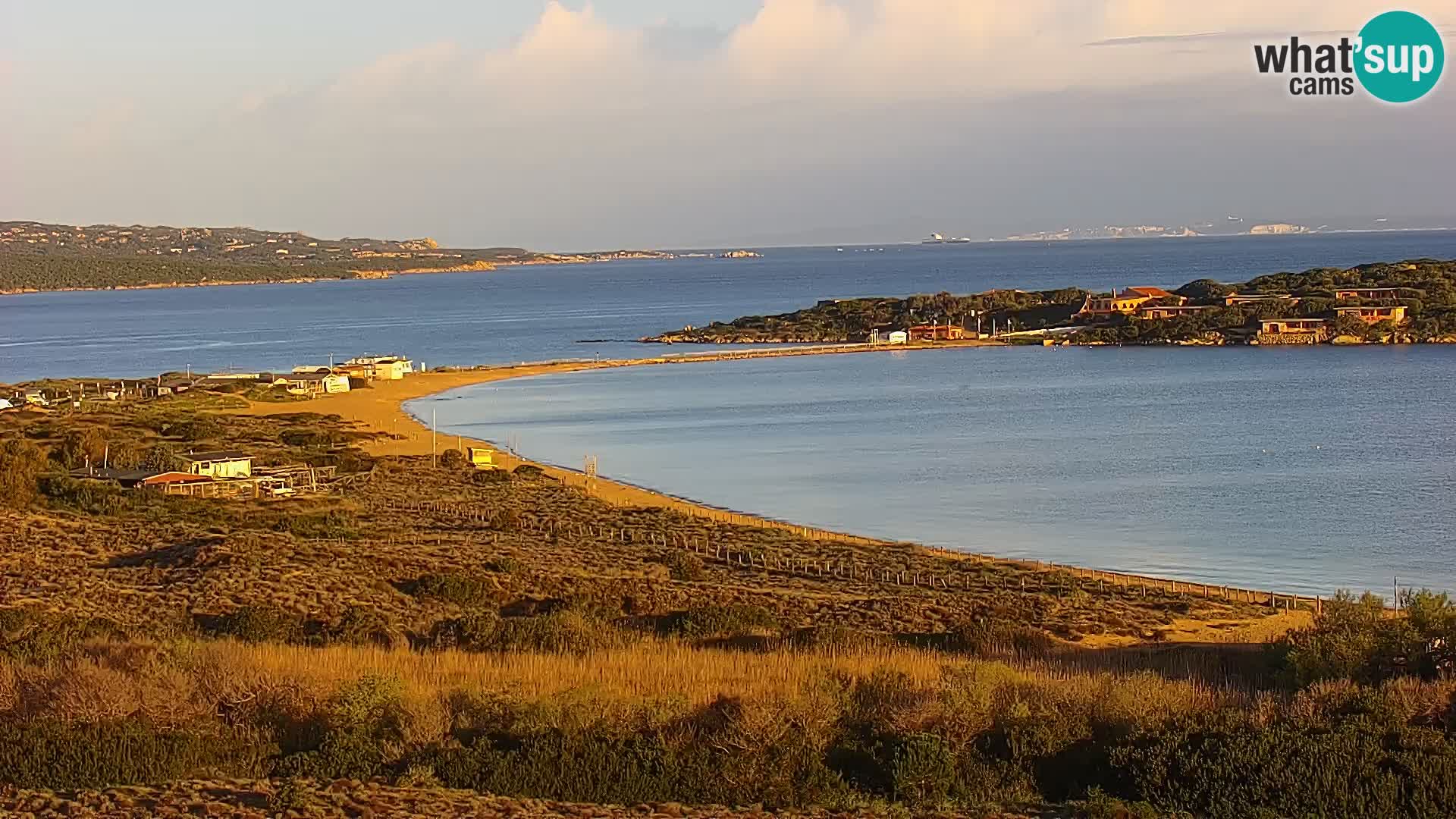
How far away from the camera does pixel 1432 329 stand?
8706 centimetres

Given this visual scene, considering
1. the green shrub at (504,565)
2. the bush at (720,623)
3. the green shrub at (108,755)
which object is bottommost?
the green shrub at (504,565)

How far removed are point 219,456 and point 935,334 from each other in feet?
212

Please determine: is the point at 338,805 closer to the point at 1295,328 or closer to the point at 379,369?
the point at 379,369

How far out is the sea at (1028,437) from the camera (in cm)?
2805

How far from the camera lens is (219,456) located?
38.0 metres

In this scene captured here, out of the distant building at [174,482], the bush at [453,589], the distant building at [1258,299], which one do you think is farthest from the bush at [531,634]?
the distant building at [1258,299]

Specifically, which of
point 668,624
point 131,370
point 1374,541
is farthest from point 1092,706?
point 131,370

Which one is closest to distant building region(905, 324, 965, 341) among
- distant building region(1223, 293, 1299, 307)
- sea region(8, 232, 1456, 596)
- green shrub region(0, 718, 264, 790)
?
sea region(8, 232, 1456, 596)

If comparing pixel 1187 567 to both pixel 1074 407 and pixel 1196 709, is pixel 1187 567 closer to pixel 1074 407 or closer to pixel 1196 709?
pixel 1196 709

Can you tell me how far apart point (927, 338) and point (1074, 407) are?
4010 centimetres

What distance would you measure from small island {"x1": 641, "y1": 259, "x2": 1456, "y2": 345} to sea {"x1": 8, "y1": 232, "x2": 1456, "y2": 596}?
163 inches

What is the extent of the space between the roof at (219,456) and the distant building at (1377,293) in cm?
7422

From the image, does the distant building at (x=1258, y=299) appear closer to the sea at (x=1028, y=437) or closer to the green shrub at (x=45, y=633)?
the sea at (x=1028, y=437)

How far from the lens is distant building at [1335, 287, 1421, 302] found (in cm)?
9406
